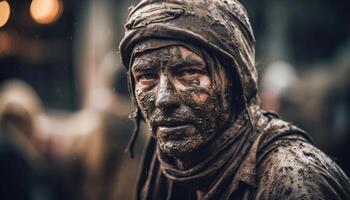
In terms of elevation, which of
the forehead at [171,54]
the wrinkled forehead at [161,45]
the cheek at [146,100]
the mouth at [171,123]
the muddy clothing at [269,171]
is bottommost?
the muddy clothing at [269,171]

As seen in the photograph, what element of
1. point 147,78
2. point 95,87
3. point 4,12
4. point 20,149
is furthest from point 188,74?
point 95,87

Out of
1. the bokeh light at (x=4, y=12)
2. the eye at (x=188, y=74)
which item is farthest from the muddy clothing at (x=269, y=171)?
the bokeh light at (x=4, y=12)

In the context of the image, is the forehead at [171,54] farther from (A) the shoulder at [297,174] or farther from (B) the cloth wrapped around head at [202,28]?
(A) the shoulder at [297,174]

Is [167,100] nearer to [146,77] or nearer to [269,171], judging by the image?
[146,77]

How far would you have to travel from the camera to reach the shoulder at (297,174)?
3.96m

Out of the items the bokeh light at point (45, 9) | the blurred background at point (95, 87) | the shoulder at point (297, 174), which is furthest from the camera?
the bokeh light at point (45, 9)

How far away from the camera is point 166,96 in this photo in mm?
4145

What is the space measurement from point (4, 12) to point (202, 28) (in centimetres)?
1034

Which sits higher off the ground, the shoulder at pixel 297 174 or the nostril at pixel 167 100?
the nostril at pixel 167 100

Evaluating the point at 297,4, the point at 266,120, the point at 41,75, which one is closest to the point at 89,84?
the point at 41,75

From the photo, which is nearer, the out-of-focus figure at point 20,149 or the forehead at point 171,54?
the forehead at point 171,54

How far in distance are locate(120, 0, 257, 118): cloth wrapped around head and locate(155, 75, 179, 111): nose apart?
0.22 metres

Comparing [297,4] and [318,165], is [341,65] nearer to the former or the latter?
[297,4]

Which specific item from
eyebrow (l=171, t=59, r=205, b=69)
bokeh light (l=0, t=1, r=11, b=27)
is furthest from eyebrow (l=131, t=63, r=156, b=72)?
bokeh light (l=0, t=1, r=11, b=27)
